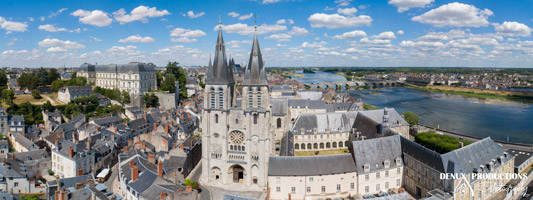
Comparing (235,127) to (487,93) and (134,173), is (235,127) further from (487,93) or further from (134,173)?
(487,93)

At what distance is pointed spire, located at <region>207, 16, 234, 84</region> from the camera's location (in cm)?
3026

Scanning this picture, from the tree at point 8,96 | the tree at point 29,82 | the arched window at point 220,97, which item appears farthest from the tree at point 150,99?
the arched window at point 220,97

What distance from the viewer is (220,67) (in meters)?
30.4

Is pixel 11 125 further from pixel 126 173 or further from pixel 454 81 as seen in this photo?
pixel 454 81

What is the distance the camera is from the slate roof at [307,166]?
2847 cm

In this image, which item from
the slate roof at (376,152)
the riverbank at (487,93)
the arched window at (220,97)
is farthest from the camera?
the riverbank at (487,93)

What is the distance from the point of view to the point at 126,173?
28.5m

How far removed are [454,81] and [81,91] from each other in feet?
548

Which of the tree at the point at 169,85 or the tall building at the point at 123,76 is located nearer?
the tall building at the point at 123,76

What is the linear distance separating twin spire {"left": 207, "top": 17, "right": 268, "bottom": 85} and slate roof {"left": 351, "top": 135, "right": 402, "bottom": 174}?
10370 mm

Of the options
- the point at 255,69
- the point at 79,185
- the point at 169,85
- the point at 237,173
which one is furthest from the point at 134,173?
the point at 169,85

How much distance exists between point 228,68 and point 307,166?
37.4ft

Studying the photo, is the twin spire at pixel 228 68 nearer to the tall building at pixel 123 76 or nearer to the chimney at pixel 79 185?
the chimney at pixel 79 185

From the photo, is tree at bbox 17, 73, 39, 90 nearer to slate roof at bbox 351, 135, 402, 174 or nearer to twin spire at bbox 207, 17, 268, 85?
twin spire at bbox 207, 17, 268, 85
